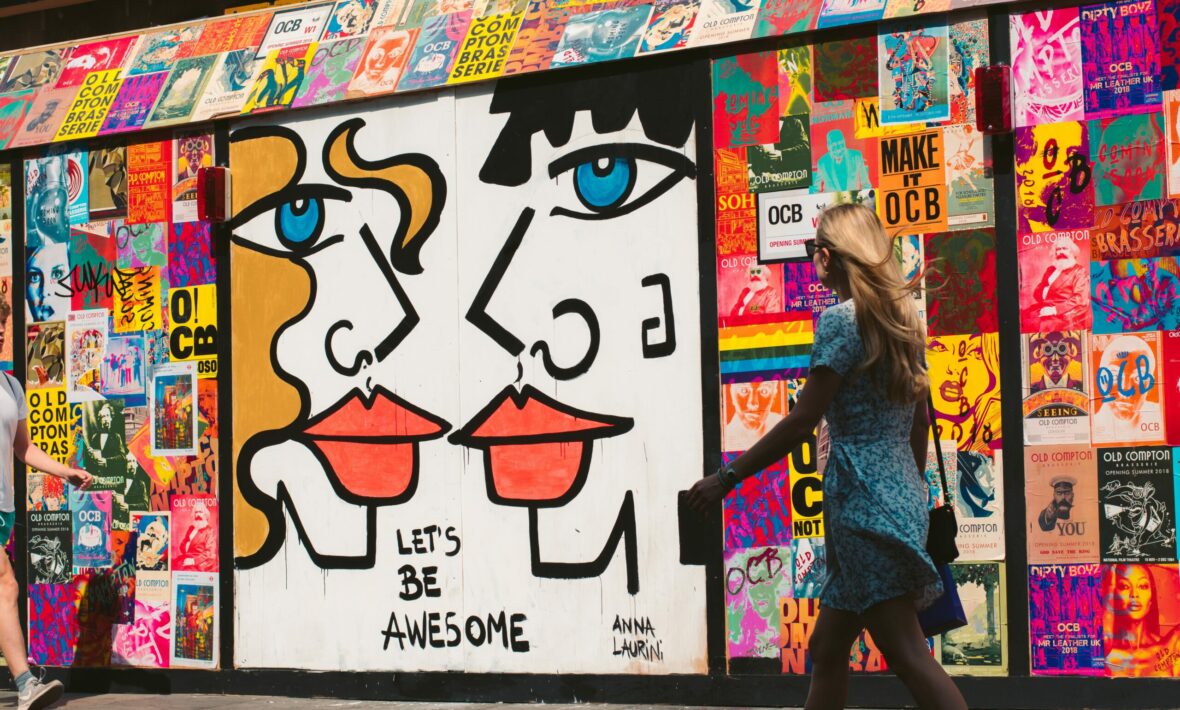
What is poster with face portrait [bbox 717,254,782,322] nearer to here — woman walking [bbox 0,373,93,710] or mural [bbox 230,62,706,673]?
mural [bbox 230,62,706,673]

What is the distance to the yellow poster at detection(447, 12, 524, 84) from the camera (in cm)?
711

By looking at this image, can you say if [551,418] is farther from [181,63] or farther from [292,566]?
[181,63]

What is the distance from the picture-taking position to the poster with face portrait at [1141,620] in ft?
18.5

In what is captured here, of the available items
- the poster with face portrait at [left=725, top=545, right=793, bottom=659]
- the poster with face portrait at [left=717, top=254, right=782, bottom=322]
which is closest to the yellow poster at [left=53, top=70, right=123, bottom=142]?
the poster with face portrait at [left=717, top=254, right=782, bottom=322]

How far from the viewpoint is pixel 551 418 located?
22.7ft

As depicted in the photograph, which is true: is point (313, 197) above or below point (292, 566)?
above

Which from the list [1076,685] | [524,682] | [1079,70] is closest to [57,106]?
[524,682]

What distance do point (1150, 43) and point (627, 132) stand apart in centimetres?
217

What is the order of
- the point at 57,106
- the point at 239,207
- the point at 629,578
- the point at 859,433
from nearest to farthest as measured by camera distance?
the point at 859,433
the point at 629,578
the point at 239,207
the point at 57,106

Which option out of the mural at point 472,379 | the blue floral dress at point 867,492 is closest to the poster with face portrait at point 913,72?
the mural at point 472,379

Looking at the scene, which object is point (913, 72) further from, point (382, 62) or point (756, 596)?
point (382, 62)

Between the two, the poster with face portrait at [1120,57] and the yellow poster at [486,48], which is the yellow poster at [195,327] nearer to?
the yellow poster at [486,48]

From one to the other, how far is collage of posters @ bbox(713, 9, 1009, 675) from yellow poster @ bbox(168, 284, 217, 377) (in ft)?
8.83

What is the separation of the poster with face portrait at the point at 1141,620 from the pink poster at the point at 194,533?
13.8ft
